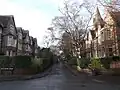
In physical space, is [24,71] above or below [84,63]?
below

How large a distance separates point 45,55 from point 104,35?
25830mm

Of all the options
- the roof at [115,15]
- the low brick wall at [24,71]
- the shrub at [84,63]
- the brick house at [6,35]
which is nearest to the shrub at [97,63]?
the shrub at [84,63]

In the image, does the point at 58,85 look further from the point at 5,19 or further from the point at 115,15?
the point at 5,19

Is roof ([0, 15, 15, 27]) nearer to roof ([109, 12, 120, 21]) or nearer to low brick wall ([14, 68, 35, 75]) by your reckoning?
low brick wall ([14, 68, 35, 75])

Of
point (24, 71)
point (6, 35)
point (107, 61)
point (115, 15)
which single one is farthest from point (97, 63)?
point (6, 35)

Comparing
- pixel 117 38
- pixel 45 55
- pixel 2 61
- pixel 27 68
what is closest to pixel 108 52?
pixel 117 38

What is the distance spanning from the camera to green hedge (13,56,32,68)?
3015 centimetres

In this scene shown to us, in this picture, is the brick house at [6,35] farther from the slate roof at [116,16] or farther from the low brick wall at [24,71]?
the slate roof at [116,16]

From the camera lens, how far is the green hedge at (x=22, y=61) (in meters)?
30.1

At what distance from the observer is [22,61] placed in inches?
1192

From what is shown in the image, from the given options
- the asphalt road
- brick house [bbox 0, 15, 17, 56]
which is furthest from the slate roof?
brick house [bbox 0, 15, 17, 56]

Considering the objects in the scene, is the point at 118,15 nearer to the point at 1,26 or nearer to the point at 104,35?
the point at 104,35

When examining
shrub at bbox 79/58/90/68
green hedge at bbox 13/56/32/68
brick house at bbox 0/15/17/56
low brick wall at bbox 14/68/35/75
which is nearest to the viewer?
low brick wall at bbox 14/68/35/75

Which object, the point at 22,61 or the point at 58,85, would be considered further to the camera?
the point at 22,61
